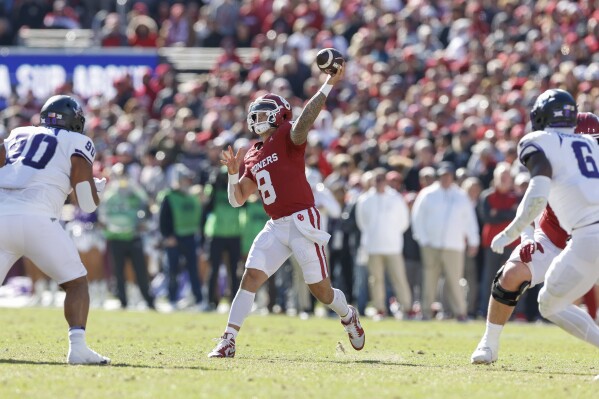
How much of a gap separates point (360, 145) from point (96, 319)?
5.39 m

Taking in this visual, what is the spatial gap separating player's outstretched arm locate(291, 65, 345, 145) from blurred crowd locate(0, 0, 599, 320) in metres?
7.15

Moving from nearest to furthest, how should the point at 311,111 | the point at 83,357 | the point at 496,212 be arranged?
the point at 83,357 → the point at 311,111 → the point at 496,212

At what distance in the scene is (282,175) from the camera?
10.5 m

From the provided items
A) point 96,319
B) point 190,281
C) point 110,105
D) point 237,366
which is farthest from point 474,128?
point 237,366

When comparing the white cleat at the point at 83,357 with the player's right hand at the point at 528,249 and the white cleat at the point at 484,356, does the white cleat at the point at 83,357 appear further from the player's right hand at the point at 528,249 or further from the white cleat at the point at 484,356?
the player's right hand at the point at 528,249

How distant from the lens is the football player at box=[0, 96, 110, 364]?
30.3ft

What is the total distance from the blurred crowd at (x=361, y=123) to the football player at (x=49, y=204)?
8.40 metres

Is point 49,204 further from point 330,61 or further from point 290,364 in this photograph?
point 330,61

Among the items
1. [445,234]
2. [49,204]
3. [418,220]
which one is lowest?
[445,234]

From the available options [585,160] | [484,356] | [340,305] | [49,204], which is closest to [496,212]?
[340,305]

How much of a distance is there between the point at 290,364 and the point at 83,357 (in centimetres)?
148

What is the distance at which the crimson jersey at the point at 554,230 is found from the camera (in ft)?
31.7

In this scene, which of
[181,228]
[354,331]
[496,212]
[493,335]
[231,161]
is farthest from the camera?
[181,228]

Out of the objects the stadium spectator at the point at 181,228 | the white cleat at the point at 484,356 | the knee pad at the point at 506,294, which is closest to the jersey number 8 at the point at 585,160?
the knee pad at the point at 506,294
